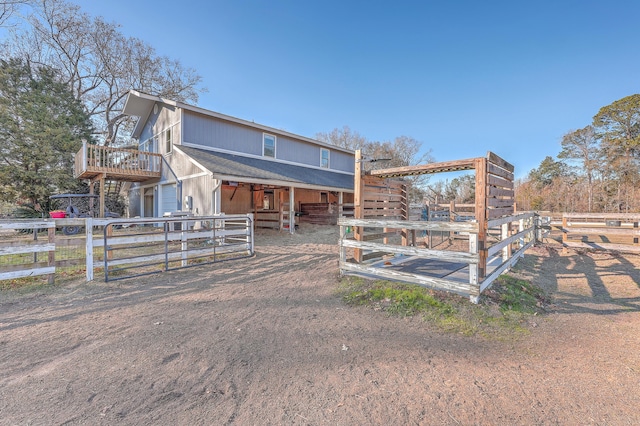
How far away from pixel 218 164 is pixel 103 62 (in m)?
19.9

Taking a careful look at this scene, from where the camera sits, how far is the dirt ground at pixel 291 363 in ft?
6.52

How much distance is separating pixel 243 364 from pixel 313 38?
16.2 m

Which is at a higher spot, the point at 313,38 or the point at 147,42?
the point at 147,42

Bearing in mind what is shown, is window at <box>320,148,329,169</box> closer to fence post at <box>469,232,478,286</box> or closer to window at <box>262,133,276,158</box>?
window at <box>262,133,276,158</box>

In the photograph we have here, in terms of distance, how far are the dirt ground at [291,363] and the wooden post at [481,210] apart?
1.02 metres

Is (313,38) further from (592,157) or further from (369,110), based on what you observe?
(592,157)

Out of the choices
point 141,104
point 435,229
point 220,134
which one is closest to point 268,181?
point 220,134

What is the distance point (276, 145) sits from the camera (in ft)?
54.6

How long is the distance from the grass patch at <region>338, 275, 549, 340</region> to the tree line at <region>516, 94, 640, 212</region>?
26.3 meters

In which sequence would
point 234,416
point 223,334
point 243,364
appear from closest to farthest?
point 234,416 → point 243,364 → point 223,334

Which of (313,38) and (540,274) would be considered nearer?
(540,274)

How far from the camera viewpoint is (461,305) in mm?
3965

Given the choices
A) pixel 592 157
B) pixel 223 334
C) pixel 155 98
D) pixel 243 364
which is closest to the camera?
pixel 243 364

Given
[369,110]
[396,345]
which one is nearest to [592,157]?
[369,110]
